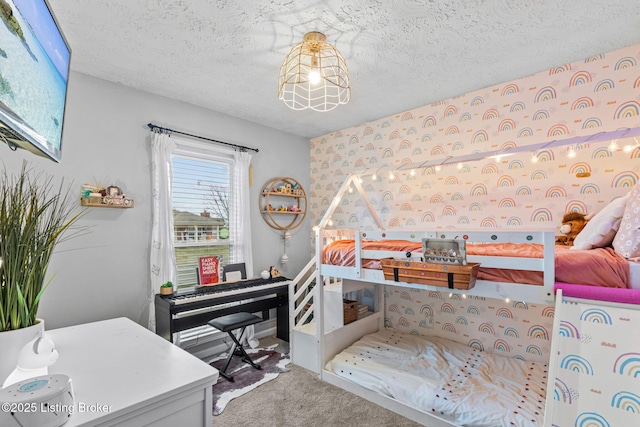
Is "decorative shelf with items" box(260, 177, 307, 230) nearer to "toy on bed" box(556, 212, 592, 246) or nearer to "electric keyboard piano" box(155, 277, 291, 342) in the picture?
"electric keyboard piano" box(155, 277, 291, 342)

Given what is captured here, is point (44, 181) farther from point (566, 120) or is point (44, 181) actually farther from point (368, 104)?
point (566, 120)

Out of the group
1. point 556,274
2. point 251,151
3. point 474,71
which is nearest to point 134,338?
point 556,274

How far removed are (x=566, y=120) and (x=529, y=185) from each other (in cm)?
55

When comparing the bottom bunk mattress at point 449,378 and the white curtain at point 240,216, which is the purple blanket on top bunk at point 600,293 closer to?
the bottom bunk mattress at point 449,378

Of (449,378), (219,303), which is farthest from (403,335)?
(219,303)

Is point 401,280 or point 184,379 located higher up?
point 401,280

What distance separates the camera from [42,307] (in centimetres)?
223

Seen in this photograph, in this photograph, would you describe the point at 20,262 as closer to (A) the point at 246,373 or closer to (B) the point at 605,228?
(A) the point at 246,373

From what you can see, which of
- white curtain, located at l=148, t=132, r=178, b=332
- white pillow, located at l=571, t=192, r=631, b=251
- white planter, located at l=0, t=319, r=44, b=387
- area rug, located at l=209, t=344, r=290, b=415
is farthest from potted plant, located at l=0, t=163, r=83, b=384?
white pillow, located at l=571, t=192, r=631, b=251

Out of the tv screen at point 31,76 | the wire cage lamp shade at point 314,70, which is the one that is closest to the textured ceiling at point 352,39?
the wire cage lamp shade at point 314,70

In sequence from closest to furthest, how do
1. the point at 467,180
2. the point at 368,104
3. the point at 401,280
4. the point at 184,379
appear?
the point at 184,379
the point at 401,280
the point at 467,180
the point at 368,104

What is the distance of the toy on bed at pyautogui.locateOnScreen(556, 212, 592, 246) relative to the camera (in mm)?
2207

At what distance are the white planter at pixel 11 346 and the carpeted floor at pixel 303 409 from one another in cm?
143

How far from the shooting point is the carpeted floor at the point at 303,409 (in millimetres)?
2082
